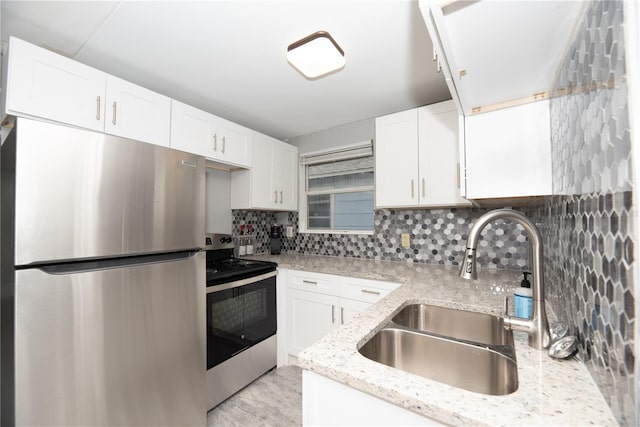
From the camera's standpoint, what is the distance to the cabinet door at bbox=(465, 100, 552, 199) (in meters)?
1.13

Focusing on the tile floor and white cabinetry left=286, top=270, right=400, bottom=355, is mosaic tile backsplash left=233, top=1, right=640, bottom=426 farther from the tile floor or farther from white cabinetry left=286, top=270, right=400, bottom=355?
the tile floor

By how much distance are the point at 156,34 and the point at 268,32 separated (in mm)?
617

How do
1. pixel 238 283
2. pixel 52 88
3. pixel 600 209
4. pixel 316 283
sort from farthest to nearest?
pixel 316 283 < pixel 238 283 < pixel 52 88 < pixel 600 209

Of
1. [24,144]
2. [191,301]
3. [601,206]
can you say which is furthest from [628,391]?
[24,144]

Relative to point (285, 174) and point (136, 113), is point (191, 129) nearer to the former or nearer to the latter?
point (136, 113)

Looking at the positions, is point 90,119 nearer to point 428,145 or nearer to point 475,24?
point 475,24

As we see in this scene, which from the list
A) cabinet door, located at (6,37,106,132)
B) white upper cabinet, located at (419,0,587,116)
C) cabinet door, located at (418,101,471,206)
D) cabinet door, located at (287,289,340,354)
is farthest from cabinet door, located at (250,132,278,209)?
white upper cabinet, located at (419,0,587,116)

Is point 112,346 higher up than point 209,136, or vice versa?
point 209,136

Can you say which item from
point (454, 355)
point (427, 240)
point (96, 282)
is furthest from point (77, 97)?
point (427, 240)

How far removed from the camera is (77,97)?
1426 mm

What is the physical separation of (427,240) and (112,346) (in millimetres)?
2238

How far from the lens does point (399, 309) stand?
1.15 meters

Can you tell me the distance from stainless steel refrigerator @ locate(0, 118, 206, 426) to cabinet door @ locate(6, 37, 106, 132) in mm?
350

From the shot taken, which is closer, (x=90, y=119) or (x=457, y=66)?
(x=457, y=66)
